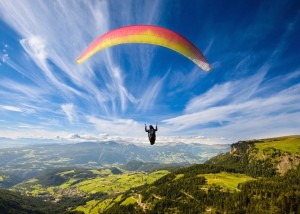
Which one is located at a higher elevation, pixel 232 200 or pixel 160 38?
pixel 160 38

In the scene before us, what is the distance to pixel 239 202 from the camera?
153250mm

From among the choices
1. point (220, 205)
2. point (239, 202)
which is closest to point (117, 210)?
point (220, 205)

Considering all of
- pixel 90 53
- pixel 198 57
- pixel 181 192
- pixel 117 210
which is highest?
pixel 90 53

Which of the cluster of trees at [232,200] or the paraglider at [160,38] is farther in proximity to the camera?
the cluster of trees at [232,200]

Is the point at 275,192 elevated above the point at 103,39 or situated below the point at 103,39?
below

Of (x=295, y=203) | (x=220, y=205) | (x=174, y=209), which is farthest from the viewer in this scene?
(x=174, y=209)

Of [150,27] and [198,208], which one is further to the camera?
[198,208]

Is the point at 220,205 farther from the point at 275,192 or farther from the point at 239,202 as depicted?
the point at 275,192

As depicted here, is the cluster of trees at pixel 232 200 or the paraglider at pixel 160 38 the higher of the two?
the paraglider at pixel 160 38

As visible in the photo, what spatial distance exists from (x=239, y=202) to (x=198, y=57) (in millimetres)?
159186

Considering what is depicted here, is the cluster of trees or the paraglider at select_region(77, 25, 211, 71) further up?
the paraglider at select_region(77, 25, 211, 71)

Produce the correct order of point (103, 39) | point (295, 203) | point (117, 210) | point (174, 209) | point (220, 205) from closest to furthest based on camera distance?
point (103, 39)
point (295, 203)
point (220, 205)
point (174, 209)
point (117, 210)

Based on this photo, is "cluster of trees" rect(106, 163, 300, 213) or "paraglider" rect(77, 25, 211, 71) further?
"cluster of trees" rect(106, 163, 300, 213)

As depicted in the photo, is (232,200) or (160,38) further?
(232,200)
